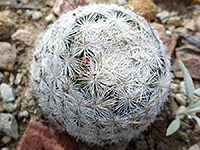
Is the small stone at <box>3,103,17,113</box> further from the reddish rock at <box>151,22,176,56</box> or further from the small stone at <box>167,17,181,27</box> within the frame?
the small stone at <box>167,17,181,27</box>

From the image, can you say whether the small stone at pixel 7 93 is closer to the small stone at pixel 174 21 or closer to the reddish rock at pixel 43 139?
the reddish rock at pixel 43 139

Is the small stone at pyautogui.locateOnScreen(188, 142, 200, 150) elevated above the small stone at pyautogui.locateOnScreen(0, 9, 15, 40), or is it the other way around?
the small stone at pyautogui.locateOnScreen(0, 9, 15, 40)

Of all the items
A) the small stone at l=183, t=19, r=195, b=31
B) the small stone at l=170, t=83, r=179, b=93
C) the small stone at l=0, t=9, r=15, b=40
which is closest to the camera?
the small stone at l=0, t=9, r=15, b=40

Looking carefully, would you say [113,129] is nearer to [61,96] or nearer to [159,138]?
[61,96]

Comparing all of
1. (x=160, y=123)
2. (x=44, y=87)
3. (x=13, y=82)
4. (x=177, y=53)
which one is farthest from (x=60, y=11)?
(x=160, y=123)

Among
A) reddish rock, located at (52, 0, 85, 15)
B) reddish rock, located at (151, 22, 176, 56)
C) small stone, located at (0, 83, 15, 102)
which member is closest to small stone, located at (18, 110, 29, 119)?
small stone, located at (0, 83, 15, 102)
